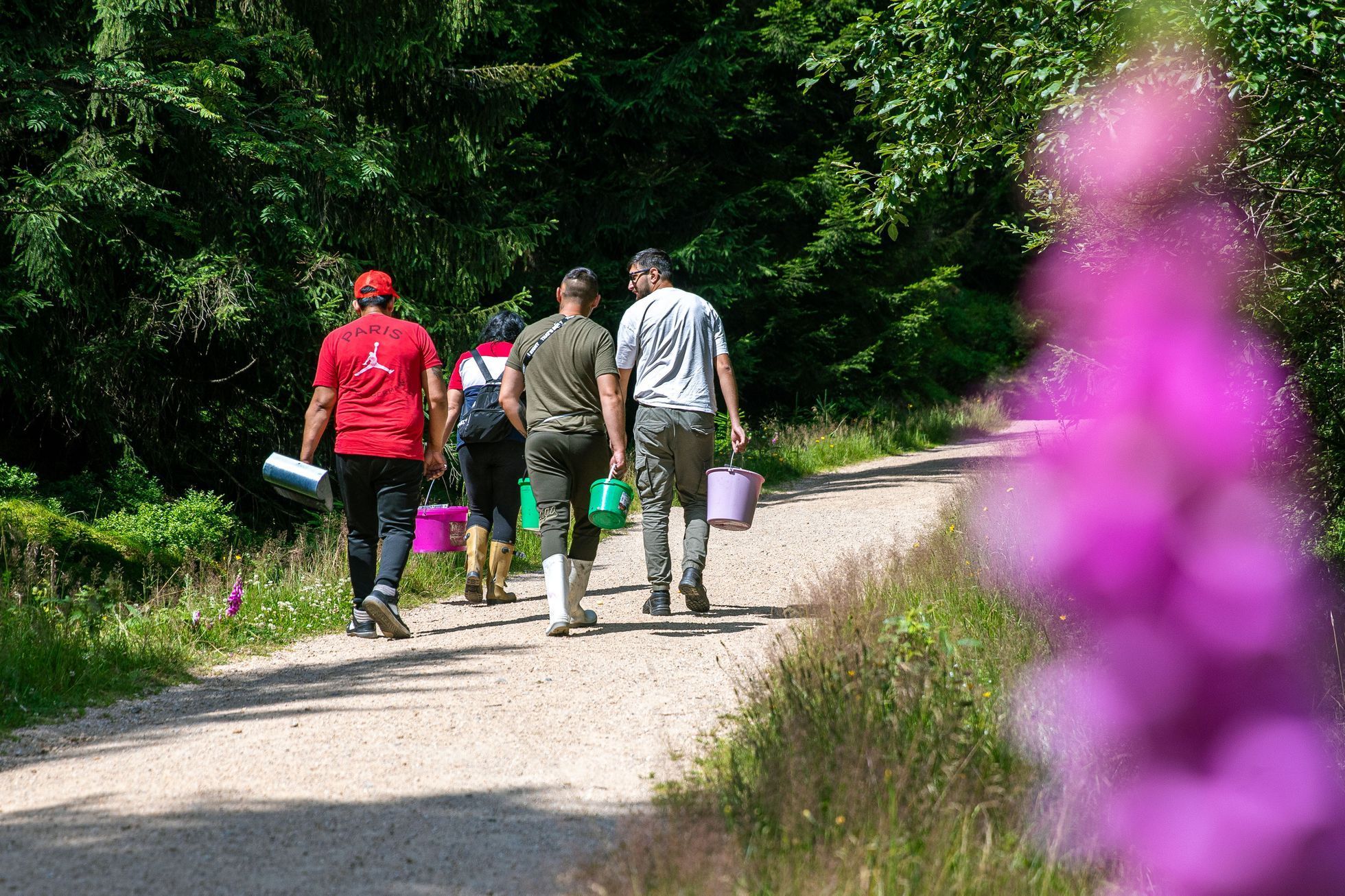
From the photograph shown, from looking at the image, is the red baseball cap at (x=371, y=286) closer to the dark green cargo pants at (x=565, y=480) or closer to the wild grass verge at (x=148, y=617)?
the dark green cargo pants at (x=565, y=480)

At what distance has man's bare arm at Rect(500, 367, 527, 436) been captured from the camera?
7277mm

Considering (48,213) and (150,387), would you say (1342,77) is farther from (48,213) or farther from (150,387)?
(150,387)

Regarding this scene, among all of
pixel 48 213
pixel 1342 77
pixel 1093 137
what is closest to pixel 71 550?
pixel 48 213

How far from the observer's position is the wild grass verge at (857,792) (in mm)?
3186

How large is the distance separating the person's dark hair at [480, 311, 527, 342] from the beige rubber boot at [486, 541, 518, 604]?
4.62 feet

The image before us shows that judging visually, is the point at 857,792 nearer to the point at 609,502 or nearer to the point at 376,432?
the point at 609,502

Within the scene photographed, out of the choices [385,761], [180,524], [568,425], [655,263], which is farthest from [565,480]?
[180,524]

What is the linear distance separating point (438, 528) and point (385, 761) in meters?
4.10

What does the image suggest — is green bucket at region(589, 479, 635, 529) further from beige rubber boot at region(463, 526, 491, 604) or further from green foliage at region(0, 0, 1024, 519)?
green foliage at region(0, 0, 1024, 519)

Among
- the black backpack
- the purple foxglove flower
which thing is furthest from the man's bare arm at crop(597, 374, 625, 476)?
the purple foxglove flower

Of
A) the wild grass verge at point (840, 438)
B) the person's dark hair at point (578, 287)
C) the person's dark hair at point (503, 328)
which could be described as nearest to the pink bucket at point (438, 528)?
the person's dark hair at point (503, 328)

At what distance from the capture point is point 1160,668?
5.15 meters

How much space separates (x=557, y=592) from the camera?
695cm

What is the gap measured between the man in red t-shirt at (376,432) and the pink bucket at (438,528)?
1251mm
